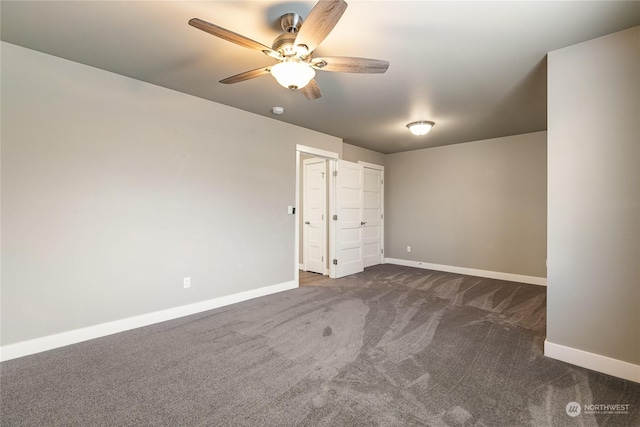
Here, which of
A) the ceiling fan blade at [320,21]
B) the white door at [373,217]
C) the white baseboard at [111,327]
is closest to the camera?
the ceiling fan blade at [320,21]

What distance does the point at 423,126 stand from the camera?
4160 mm

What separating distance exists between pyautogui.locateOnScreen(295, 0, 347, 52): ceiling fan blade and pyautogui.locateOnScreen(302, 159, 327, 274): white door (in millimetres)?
3609

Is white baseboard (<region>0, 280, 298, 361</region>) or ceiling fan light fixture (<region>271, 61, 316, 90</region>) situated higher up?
ceiling fan light fixture (<region>271, 61, 316, 90</region>)

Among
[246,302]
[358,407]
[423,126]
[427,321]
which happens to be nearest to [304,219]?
[246,302]

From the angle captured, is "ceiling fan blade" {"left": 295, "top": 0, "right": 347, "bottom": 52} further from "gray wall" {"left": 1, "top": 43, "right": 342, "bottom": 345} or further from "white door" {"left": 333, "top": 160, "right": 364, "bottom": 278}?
"white door" {"left": 333, "top": 160, "right": 364, "bottom": 278}

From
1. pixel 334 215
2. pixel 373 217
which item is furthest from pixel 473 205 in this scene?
pixel 334 215

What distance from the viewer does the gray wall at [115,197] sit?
7.89 ft

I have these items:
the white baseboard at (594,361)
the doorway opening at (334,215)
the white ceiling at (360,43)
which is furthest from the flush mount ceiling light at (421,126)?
the white baseboard at (594,361)

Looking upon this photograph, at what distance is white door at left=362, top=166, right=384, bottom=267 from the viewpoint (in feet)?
20.2

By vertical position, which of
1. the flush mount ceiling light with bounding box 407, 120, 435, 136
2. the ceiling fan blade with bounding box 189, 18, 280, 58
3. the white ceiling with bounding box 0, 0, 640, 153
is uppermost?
the white ceiling with bounding box 0, 0, 640, 153

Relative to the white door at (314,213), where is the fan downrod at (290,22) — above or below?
above

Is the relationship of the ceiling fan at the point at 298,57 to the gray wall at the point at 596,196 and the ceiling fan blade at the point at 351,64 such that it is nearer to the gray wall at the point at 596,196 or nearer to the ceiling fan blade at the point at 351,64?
the ceiling fan blade at the point at 351,64

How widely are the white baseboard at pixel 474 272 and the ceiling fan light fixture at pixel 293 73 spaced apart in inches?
195

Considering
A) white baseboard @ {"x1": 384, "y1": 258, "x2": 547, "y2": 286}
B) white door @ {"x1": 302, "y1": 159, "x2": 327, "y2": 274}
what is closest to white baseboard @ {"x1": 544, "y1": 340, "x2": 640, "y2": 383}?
white baseboard @ {"x1": 384, "y1": 258, "x2": 547, "y2": 286}
